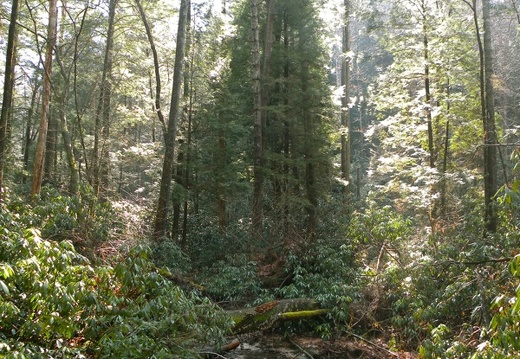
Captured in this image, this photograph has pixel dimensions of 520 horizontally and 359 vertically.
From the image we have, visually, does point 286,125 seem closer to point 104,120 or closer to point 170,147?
point 170,147

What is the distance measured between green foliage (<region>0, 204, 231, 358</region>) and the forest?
3cm

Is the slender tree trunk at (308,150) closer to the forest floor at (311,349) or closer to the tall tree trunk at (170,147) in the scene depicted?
the tall tree trunk at (170,147)

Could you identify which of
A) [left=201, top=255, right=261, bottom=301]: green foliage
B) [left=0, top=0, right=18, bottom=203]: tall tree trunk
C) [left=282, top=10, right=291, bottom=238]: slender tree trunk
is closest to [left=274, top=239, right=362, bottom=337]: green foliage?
[left=201, top=255, right=261, bottom=301]: green foliage

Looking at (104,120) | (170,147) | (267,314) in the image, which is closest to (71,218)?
(267,314)

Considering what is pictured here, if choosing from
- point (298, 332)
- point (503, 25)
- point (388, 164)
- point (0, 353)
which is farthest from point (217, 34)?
point (503, 25)

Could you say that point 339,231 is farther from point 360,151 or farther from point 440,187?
point 360,151

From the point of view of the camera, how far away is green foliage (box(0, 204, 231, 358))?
4.22 metres

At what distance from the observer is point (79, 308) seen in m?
4.72

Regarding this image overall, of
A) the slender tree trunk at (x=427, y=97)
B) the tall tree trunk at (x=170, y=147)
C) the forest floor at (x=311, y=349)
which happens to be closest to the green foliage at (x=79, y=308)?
the forest floor at (x=311, y=349)

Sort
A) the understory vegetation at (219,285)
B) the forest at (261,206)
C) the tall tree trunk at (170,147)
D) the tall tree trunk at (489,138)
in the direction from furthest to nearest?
1. the tall tree trunk at (170,147)
2. the tall tree trunk at (489,138)
3. the forest at (261,206)
4. the understory vegetation at (219,285)

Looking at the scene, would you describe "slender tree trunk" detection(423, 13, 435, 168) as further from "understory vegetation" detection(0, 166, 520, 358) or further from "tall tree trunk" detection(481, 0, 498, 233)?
"understory vegetation" detection(0, 166, 520, 358)

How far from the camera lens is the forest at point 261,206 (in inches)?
197

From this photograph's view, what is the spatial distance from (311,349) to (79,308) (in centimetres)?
523

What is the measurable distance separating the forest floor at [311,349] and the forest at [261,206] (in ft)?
0.18
